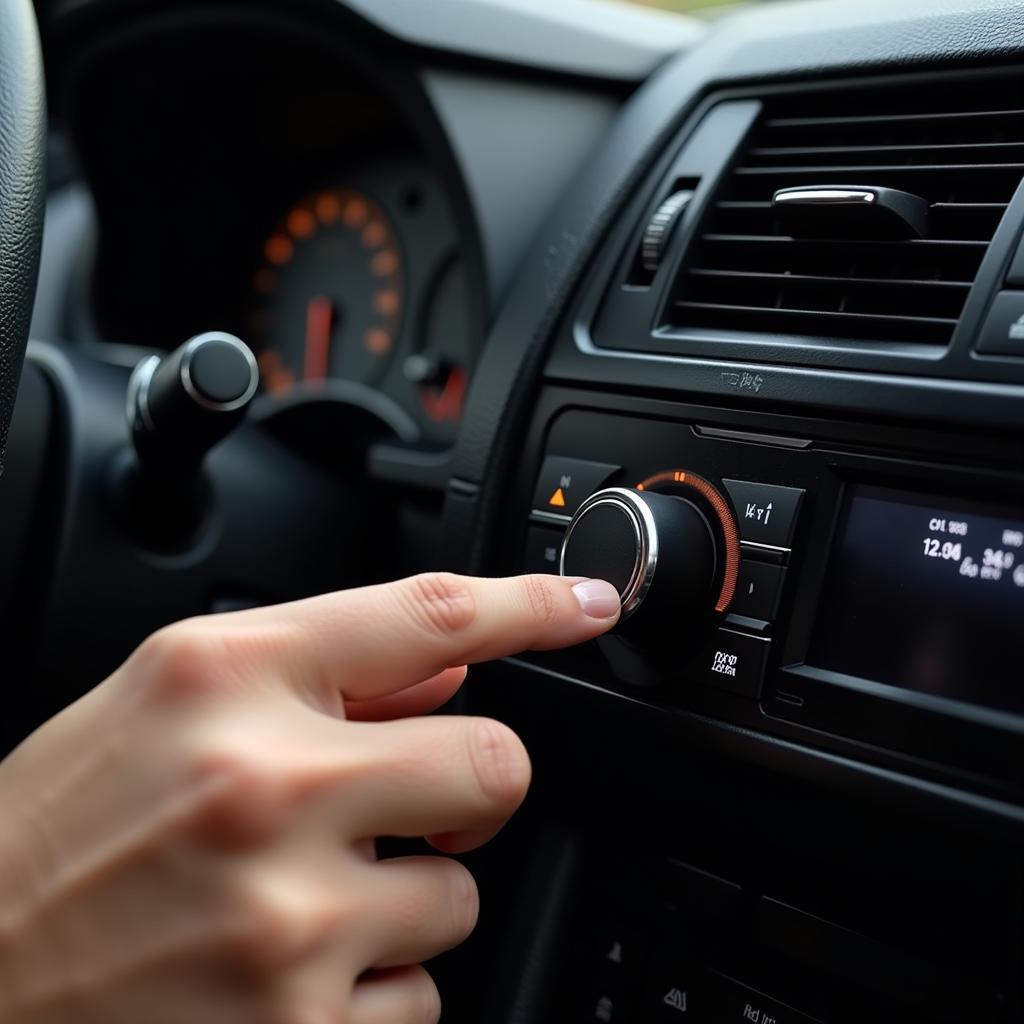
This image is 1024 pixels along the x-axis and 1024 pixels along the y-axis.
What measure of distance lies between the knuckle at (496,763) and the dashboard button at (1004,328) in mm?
373

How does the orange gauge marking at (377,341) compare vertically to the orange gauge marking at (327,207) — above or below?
below

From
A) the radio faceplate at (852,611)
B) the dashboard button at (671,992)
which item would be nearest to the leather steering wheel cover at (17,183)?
the radio faceplate at (852,611)

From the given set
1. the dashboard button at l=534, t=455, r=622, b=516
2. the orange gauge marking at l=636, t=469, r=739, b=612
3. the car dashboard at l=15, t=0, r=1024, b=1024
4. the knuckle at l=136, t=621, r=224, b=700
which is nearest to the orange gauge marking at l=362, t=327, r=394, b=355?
the car dashboard at l=15, t=0, r=1024, b=1024

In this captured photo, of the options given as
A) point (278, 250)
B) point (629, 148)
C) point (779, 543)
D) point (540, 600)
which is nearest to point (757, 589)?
point (779, 543)

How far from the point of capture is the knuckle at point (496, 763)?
0.63m

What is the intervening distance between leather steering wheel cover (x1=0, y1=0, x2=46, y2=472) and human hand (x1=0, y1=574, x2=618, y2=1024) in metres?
0.24

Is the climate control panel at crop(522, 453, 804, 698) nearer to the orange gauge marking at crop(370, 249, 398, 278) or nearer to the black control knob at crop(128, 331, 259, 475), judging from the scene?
the black control knob at crop(128, 331, 259, 475)

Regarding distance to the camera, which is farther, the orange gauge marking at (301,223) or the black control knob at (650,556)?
the orange gauge marking at (301,223)

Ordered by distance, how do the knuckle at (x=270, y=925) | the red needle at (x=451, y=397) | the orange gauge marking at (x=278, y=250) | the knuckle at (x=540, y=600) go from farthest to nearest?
the orange gauge marking at (x=278, y=250) → the red needle at (x=451, y=397) → the knuckle at (x=540, y=600) → the knuckle at (x=270, y=925)

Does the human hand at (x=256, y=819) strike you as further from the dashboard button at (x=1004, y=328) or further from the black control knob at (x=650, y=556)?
the dashboard button at (x=1004, y=328)

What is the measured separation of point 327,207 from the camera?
169 cm

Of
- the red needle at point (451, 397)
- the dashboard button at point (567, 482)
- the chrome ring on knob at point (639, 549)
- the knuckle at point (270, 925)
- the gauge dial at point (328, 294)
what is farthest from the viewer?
the gauge dial at point (328, 294)

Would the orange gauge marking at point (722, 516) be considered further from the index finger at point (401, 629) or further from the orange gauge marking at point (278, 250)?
the orange gauge marking at point (278, 250)

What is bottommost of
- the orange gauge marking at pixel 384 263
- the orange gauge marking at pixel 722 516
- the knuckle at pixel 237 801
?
the knuckle at pixel 237 801
